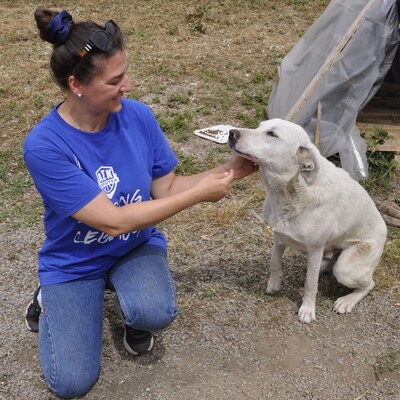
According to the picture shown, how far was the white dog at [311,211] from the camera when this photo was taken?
310 cm

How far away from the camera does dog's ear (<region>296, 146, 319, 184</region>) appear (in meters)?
3.12

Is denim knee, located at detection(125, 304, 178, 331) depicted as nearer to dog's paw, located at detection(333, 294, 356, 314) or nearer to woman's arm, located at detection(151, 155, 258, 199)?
woman's arm, located at detection(151, 155, 258, 199)

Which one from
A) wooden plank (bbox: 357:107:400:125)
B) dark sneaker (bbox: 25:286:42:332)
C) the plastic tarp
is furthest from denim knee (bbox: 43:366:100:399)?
wooden plank (bbox: 357:107:400:125)

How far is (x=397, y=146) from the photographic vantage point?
5656mm

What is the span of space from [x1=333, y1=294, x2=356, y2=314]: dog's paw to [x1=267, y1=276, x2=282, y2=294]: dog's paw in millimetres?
396

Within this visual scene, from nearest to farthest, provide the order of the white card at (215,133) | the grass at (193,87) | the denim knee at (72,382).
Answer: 1. the denim knee at (72,382)
2. the grass at (193,87)
3. the white card at (215,133)

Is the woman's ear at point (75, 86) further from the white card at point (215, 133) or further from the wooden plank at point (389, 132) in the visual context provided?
the wooden plank at point (389, 132)

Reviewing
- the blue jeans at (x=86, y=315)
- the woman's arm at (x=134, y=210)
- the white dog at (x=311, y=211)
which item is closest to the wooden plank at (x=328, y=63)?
the white dog at (x=311, y=211)

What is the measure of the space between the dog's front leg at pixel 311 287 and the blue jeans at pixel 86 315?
90 centimetres

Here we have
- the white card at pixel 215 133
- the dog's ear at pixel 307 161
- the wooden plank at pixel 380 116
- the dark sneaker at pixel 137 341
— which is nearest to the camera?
the dog's ear at pixel 307 161

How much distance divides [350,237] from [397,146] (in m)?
2.41

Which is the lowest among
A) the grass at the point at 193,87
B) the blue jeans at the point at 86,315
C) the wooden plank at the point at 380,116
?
the grass at the point at 193,87

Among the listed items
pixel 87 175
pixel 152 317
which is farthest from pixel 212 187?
pixel 152 317

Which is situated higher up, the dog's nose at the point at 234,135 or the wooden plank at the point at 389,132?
the dog's nose at the point at 234,135
